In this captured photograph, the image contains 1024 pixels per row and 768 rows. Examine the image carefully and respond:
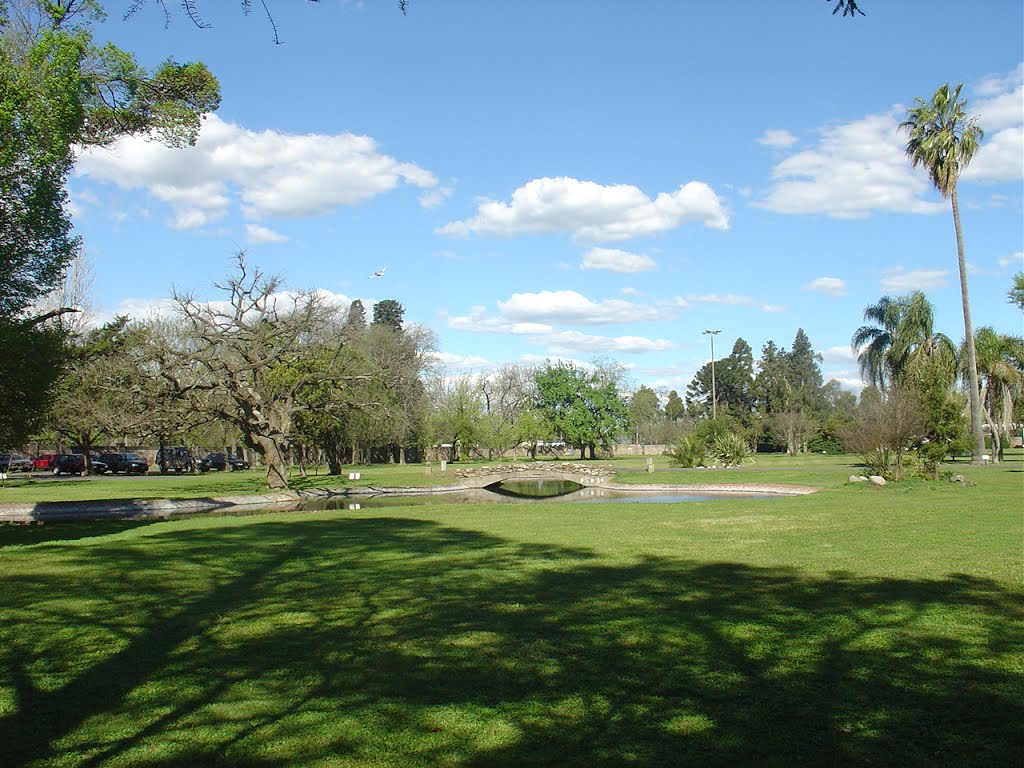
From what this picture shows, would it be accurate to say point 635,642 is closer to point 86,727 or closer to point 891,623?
point 891,623

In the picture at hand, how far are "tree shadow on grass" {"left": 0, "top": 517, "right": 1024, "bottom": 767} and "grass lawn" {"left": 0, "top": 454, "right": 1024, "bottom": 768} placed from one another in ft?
0.09

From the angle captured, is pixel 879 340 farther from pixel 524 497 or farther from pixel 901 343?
pixel 524 497

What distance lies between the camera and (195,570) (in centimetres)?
1186

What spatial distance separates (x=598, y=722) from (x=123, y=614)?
19.4 feet

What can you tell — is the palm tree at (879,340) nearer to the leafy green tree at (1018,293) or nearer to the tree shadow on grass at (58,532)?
the leafy green tree at (1018,293)

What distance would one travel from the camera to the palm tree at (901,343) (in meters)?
46.8

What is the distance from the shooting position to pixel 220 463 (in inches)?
2594

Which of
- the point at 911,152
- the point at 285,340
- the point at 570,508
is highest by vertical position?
the point at 911,152

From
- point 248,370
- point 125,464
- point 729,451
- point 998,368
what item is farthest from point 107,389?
point 998,368

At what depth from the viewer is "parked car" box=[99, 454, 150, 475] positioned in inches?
2314

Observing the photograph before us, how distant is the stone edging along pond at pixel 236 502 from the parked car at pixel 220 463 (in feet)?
99.0

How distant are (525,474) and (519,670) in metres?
39.6

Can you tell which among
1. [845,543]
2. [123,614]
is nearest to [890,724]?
[123,614]

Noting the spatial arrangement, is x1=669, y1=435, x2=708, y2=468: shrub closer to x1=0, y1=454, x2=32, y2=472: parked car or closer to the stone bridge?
the stone bridge
